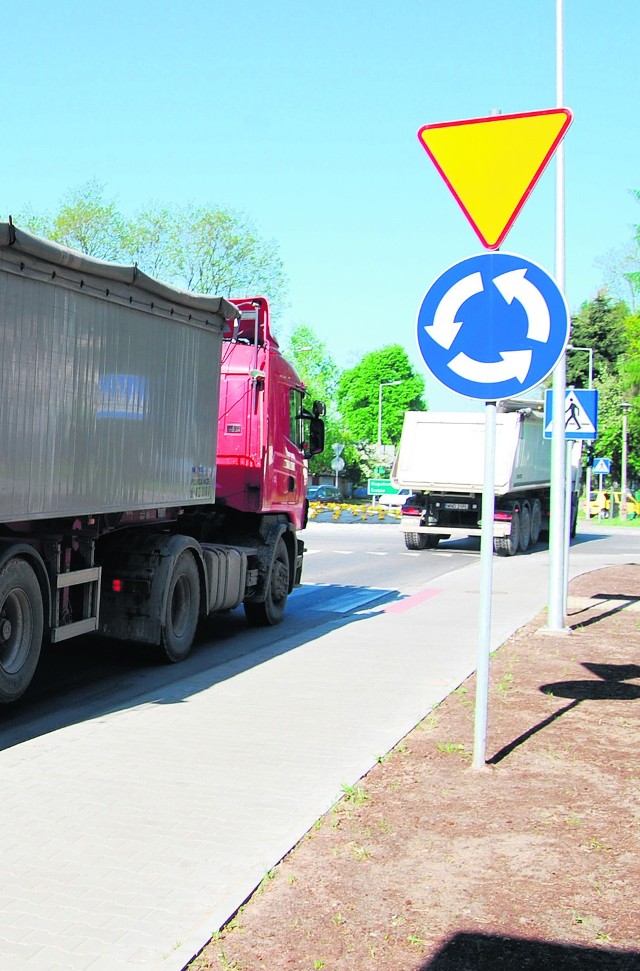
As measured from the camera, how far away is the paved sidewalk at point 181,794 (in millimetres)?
3922

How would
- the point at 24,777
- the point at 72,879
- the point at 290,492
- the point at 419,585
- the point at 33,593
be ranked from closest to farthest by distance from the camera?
1. the point at 72,879
2. the point at 24,777
3. the point at 33,593
4. the point at 290,492
5. the point at 419,585

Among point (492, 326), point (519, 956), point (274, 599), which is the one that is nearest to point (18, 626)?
point (492, 326)

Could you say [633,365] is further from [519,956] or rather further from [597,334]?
[597,334]

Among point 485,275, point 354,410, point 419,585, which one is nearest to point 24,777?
point 485,275

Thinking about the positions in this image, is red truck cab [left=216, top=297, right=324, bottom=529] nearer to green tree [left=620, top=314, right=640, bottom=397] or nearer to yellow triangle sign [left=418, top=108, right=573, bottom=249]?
yellow triangle sign [left=418, top=108, right=573, bottom=249]

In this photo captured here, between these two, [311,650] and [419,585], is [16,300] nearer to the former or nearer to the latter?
[311,650]

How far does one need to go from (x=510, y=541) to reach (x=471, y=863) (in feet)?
71.6

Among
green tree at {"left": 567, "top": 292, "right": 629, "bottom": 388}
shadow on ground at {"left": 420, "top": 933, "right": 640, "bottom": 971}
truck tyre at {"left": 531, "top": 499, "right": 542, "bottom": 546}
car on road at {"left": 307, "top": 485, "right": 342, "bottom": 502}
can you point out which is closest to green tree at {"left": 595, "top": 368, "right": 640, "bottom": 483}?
green tree at {"left": 567, "top": 292, "right": 629, "bottom": 388}

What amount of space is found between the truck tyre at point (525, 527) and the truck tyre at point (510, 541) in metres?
0.57

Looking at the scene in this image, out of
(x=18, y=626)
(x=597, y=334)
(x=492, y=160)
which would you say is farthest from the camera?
(x=597, y=334)

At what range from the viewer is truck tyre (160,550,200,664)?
9.84 meters

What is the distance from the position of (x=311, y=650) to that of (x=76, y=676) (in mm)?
2310

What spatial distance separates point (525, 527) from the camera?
91.1 ft

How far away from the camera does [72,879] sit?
4.35m
